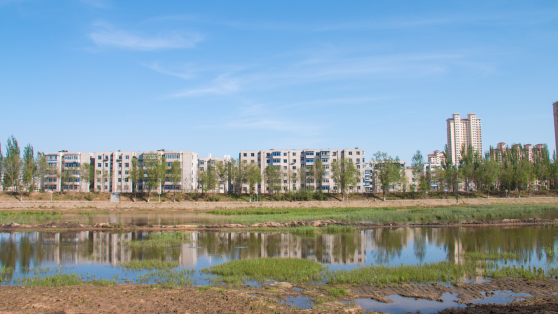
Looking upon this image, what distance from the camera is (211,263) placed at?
77.1ft

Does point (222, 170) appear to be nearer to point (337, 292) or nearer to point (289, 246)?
point (289, 246)

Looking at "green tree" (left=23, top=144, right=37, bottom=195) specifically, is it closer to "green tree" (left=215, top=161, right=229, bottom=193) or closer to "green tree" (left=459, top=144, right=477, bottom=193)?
"green tree" (left=215, top=161, right=229, bottom=193)

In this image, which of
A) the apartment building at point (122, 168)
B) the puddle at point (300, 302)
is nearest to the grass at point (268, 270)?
the puddle at point (300, 302)

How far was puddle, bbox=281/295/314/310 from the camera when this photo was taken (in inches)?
561

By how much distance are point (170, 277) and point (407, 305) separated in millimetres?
11662

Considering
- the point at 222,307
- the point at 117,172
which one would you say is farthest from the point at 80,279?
the point at 117,172

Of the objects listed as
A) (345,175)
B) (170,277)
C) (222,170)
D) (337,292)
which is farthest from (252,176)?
(337,292)

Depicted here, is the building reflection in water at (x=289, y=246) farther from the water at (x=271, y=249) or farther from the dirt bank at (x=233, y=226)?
the dirt bank at (x=233, y=226)

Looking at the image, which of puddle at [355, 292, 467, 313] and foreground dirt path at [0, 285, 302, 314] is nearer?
foreground dirt path at [0, 285, 302, 314]

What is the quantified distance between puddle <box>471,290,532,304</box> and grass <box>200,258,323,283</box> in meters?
7.52

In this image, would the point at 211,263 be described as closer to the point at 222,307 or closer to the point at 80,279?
the point at 80,279

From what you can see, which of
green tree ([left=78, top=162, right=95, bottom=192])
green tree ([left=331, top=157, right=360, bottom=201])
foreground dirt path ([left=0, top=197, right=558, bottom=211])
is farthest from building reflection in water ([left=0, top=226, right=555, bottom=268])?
green tree ([left=78, top=162, right=95, bottom=192])

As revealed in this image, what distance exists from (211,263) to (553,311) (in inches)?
695

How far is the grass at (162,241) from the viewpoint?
101ft
